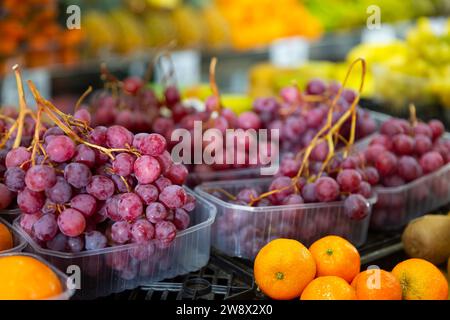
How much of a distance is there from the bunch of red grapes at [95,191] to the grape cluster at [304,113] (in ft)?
1.81

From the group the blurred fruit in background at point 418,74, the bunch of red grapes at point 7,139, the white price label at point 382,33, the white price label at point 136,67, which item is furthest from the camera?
the white price label at point 382,33

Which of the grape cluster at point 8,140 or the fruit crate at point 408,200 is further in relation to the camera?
the fruit crate at point 408,200

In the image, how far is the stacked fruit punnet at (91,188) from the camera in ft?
3.18

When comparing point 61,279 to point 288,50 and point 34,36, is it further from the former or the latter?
point 288,50

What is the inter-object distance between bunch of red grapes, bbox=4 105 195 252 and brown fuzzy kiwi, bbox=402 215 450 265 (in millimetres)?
508

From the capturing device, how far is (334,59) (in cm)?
429

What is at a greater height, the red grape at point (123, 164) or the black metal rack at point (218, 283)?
the red grape at point (123, 164)

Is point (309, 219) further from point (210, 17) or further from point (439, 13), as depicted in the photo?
point (439, 13)

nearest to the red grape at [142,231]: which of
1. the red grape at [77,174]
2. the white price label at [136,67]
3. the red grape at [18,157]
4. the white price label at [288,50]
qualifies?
the red grape at [77,174]

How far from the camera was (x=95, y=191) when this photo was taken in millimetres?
981

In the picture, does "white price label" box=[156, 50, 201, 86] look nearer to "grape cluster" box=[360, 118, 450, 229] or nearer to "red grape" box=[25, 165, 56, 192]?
"grape cluster" box=[360, 118, 450, 229]

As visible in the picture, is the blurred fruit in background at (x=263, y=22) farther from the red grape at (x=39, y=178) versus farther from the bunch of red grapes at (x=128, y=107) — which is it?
the red grape at (x=39, y=178)

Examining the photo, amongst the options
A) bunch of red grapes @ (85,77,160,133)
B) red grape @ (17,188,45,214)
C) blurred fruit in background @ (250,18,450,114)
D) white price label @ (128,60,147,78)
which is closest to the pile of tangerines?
red grape @ (17,188,45,214)

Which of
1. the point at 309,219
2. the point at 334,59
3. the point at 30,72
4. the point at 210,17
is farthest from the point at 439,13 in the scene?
the point at 309,219
